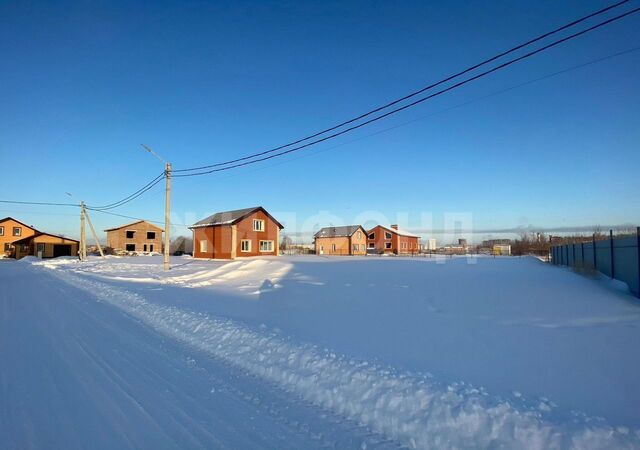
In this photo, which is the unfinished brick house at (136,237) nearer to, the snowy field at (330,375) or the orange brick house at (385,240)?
the orange brick house at (385,240)

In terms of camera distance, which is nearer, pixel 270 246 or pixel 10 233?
pixel 270 246

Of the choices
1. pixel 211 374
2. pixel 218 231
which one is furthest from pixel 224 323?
pixel 218 231

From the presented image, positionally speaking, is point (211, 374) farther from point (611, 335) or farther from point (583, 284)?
point (583, 284)

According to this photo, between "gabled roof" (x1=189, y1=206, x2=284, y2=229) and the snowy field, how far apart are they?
2819 cm

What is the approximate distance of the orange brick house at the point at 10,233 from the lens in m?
56.8

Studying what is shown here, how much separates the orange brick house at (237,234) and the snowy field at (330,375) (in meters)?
27.6

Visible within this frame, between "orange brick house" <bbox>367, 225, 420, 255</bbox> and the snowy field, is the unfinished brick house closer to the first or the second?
"orange brick house" <bbox>367, 225, 420, 255</bbox>

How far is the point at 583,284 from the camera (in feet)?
44.8

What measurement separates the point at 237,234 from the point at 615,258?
3232cm

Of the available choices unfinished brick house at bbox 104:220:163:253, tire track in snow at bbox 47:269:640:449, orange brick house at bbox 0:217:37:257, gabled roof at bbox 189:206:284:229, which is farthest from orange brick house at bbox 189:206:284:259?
orange brick house at bbox 0:217:37:257

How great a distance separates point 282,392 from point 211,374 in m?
1.33

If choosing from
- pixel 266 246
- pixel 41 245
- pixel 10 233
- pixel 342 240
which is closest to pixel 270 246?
pixel 266 246

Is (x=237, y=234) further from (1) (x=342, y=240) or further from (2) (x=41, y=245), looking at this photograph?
(2) (x=41, y=245)

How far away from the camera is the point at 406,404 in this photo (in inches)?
170
